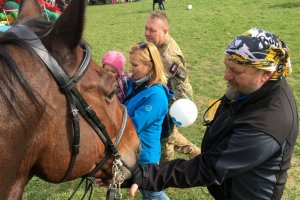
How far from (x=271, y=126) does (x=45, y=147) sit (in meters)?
1.24

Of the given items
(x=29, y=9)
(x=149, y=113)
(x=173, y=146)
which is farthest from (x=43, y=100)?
(x=173, y=146)

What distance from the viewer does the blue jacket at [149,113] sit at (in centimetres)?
296

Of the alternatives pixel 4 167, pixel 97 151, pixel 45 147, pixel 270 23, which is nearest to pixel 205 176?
pixel 97 151

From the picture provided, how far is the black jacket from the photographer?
1.99 meters

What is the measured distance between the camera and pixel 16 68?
1340 millimetres

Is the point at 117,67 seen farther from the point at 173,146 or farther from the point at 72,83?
the point at 72,83

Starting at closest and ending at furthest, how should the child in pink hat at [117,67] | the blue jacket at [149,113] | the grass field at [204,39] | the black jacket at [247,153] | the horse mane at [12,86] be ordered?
the horse mane at [12,86], the black jacket at [247,153], the blue jacket at [149,113], the child in pink hat at [117,67], the grass field at [204,39]

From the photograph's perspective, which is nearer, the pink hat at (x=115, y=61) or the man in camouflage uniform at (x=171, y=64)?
the pink hat at (x=115, y=61)

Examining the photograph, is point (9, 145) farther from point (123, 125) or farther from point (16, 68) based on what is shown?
point (123, 125)

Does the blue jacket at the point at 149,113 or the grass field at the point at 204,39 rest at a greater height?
the blue jacket at the point at 149,113

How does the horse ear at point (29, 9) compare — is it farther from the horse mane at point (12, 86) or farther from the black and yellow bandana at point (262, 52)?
the black and yellow bandana at point (262, 52)

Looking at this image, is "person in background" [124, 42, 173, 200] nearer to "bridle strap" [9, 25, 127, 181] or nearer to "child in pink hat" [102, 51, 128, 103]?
"child in pink hat" [102, 51, 128, 103]

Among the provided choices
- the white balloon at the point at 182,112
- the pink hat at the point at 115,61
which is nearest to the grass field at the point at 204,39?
the pink hat at the point at 115,61

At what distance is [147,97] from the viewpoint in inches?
117
